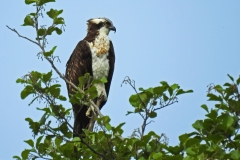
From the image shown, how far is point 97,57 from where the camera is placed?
9281 millimetres

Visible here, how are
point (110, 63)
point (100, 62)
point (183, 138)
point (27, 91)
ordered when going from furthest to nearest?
point (110, 63) < point (100, 62) < point (27, 91) < point (183, 138)

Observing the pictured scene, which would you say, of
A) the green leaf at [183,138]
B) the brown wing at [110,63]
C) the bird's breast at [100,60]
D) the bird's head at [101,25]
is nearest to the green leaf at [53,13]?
the green leaf at [183,138]

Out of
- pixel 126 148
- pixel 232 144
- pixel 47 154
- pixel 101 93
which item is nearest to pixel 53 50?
pixel 47 154

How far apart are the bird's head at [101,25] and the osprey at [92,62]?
103 mm

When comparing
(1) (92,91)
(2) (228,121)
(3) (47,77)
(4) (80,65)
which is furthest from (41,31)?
(4) (80,65)

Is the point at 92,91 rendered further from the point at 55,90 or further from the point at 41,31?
the point at 41,31

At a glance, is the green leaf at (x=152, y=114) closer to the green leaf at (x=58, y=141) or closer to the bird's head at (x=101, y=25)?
the green leaf at (x=58, y=141)

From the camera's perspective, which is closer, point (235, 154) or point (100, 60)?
point (235, 154)

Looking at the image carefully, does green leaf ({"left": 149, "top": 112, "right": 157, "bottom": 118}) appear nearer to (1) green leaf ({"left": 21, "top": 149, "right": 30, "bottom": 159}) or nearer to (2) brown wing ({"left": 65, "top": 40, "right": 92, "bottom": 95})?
(1) green leaf ({"left": 21, "top": 149, "right": 30, "bottom": 159})

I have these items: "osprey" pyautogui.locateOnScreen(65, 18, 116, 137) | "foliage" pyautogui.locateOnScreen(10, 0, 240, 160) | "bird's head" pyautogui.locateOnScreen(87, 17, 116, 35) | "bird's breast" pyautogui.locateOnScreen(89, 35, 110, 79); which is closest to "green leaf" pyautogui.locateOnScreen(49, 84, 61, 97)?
"foliage" pyautogui.locateOnScreen(10, 0, 240, 160)

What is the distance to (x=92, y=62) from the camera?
929 centimetres

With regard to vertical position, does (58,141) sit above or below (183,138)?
above

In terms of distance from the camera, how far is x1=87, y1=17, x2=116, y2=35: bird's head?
32.7 ft

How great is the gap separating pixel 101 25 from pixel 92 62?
961mm
